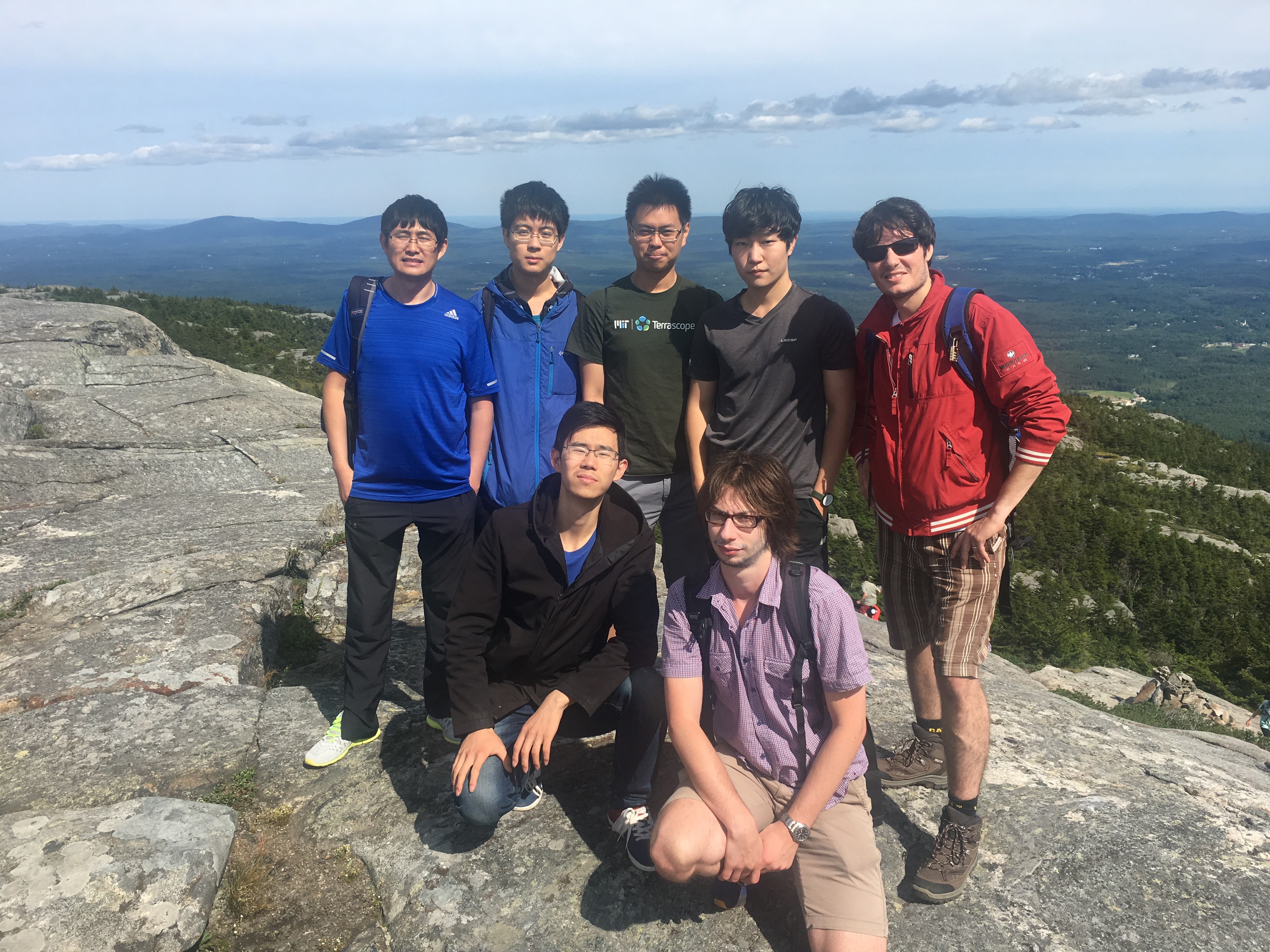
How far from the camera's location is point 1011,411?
3490 mm

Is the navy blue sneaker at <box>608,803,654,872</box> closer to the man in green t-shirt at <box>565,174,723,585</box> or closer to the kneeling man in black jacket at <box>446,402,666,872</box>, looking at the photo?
the kneeling man in black jacket at <box>446,402,666,872</box>

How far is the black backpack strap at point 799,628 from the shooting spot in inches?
124

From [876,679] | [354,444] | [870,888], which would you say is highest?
[354,444]

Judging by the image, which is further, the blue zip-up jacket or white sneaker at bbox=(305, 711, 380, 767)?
the blue zip-up jacket

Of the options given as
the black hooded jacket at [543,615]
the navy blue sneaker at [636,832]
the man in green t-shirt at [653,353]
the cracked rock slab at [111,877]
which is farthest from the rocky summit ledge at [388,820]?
the man in green t-shirt at [653,353]

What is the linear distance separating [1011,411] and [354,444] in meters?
3.45

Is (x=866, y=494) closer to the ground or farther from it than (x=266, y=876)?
farther from it

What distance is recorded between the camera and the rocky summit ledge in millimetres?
3240

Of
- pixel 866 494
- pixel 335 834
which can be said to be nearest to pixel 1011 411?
pixel 866 494

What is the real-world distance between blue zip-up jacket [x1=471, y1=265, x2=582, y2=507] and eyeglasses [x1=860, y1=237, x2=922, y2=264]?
5.99ft

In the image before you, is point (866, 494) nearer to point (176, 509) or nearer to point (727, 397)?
point (727, 397)

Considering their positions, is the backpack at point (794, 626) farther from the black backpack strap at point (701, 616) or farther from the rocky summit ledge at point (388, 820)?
the rocky summit ledge at point (388, 820)

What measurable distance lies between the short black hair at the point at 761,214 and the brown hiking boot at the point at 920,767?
2.80 meters

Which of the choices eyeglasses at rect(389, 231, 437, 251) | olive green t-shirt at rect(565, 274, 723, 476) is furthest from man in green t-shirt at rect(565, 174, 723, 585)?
eyeglasses at rect(389, 231, 437, 251)
